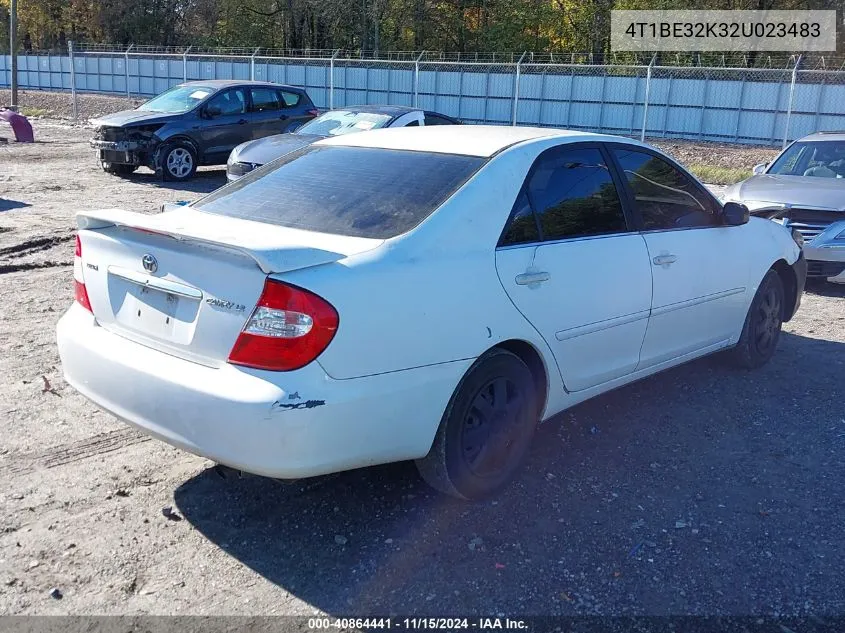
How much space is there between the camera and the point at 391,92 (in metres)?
28.8

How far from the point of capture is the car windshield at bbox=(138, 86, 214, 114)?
49.6 ft

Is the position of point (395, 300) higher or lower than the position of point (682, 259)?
higher

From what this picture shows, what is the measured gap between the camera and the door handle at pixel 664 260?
4664 mm

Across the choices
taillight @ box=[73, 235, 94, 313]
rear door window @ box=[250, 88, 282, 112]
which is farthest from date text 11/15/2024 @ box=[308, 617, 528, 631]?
rear door window @ box=[250, 88, 282, 112]

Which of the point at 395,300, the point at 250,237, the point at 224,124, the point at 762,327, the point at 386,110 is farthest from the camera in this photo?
the point at 224,124

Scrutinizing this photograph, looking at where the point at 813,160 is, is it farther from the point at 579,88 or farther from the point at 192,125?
the point at 579,88

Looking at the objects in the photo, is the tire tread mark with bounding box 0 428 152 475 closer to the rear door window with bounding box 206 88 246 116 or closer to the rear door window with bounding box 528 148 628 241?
the rear door window with bounding box 528 148 628 241

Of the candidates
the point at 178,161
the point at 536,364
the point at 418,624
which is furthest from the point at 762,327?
the point at 178,161

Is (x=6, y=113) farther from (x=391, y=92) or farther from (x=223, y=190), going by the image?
(x=223, y=190)

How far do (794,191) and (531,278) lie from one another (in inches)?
240

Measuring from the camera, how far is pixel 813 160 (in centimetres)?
973

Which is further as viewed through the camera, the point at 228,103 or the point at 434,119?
the point at 228,103

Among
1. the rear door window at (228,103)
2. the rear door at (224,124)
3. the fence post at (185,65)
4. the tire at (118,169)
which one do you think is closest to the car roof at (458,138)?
the rear door at (224,124)

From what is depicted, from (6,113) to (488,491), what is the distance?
2172 centimetres
